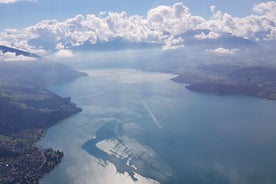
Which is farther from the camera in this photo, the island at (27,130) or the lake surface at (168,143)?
the island at (27,130)

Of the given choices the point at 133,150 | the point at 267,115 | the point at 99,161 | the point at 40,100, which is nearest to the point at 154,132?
the point at 133,150

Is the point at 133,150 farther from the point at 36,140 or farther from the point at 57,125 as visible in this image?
the point at 57,125

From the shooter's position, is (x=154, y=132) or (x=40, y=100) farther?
(x=40, y=100)

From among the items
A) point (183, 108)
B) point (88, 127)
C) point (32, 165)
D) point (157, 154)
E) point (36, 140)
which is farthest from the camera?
point (183, 108)

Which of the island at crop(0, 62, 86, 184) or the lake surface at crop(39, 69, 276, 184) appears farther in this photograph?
the island at crop(0, 62, 86, 184)

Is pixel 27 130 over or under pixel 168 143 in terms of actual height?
under

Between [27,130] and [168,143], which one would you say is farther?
[27,130]

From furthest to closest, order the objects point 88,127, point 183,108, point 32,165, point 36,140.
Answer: point 183,108 < point 88,127 < point 36,140 < point 32,165

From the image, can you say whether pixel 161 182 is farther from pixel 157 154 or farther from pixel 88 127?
pixel 88 127
